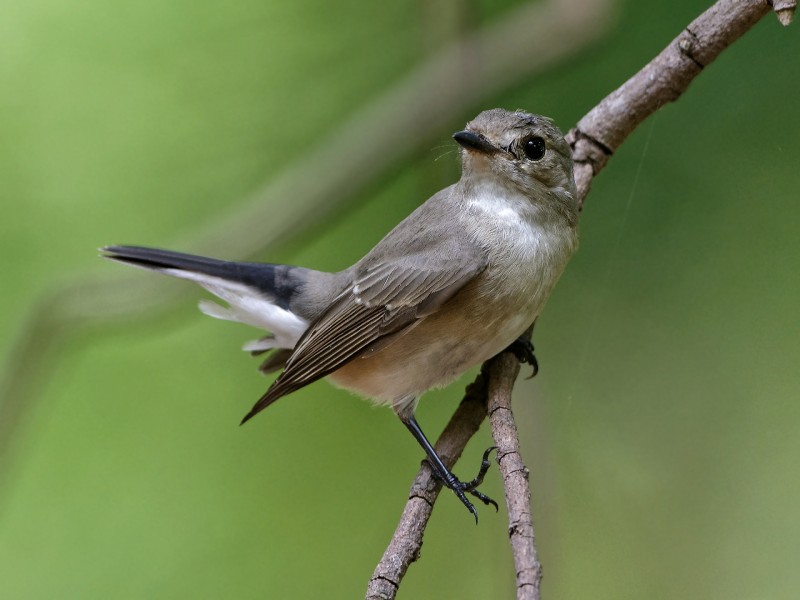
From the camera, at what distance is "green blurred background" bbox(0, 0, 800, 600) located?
350cm

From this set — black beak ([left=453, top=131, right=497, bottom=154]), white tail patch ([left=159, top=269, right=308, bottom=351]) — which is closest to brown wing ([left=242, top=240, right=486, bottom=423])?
white tail patch ([left=159, top=269, right=308, bottom=351])

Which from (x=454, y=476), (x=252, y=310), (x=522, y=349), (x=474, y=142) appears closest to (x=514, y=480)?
(x=454, y=476)

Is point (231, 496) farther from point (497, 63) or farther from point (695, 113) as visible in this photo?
point (695, 113)

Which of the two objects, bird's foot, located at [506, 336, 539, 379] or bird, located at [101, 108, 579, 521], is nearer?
bird, located at [101, 108, 579, 521]

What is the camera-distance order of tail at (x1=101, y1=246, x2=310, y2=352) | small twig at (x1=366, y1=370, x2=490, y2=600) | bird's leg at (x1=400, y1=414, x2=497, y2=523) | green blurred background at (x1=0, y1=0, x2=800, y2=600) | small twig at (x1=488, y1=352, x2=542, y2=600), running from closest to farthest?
small twig at (x1=488, y1=352, x2=542, y2=600) < small twig at (x1=366, y1=370, x2=490, y2=600) < bird's leg at (x1=400, y1=414, x2=497, y2=523) < tail at (x1=101, y1=246, x2=310, y2=352) < green blurred background at (x1=0, y1=0, x2=800, y2=600)

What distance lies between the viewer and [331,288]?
2959 millimetres

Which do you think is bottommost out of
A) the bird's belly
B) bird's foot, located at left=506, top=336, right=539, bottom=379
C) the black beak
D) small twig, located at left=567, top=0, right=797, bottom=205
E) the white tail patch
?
bird's foot, located at left=506, top=336, right=539, bottom=379

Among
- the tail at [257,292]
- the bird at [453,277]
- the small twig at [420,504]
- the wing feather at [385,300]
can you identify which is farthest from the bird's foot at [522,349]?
the tail at [257,292]

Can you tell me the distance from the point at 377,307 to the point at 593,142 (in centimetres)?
81

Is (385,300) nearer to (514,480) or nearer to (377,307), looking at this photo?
(377,307)

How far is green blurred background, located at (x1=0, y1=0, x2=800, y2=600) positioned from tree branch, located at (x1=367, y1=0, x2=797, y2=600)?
0.72 meters

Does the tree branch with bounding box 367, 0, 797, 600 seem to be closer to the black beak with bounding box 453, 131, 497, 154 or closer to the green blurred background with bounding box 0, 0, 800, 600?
the black beak with bounding box 453, 131, 497, 154

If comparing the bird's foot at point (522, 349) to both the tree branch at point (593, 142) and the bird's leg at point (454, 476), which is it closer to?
the tree branch at point (593, 142)

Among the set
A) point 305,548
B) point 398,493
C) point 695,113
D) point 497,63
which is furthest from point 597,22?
point 305,548
